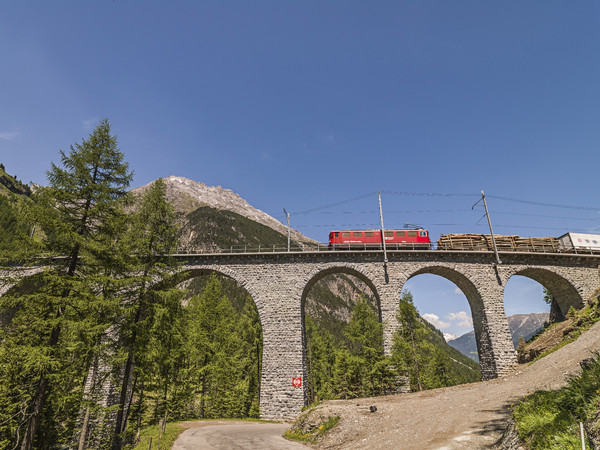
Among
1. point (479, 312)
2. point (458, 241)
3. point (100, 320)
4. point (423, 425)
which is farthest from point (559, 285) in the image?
point (100, 320)

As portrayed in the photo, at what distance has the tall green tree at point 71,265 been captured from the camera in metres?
12.7

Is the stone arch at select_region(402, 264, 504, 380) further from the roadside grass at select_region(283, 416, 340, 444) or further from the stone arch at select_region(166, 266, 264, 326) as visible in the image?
the roadside grass at select_region(283, 416, 340, 444)

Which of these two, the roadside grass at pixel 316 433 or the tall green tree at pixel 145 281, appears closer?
the roadside grass at pixel 316 433

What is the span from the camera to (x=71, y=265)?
14500 mm

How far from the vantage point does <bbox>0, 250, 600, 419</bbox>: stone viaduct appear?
27.7 m

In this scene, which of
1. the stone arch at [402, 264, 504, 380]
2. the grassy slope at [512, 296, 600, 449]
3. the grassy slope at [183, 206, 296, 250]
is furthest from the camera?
the grassy slope at [183, 206, 296, 250]

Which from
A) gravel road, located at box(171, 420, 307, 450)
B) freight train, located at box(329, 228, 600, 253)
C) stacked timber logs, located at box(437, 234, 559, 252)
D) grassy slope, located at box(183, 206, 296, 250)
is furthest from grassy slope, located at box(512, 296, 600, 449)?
grassy slope, located at box(183, 206, 296, 250)

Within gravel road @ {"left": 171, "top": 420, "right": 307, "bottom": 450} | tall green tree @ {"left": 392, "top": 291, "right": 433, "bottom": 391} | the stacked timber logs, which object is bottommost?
gravel road @ {"left": 171, "top": 420, "right": 307, "bottom": 450}

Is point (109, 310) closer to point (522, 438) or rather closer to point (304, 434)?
point (304, 434)

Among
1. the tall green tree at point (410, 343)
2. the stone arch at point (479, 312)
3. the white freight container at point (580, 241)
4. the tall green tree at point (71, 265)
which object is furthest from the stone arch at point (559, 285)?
the tall green tree at point (71, 265)

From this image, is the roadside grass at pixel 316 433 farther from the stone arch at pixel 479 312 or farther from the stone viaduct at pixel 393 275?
the stone arch at pixel 479 312

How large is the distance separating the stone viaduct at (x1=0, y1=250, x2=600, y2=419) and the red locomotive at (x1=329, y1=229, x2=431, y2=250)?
2.56 m

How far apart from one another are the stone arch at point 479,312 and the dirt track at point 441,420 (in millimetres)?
9771

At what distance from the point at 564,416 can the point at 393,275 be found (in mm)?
23278
